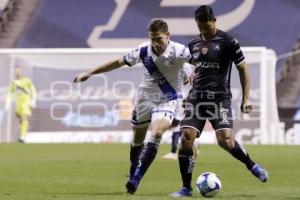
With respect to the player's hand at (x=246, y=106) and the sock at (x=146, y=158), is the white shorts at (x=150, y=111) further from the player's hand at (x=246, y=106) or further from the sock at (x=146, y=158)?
the player's hand at (x=246, y=106)

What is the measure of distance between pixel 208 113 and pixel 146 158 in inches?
34.9

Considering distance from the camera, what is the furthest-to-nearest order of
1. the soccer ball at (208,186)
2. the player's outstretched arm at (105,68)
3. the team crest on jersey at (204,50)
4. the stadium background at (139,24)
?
1. the stadium background at (139,24)
2. the team crest on jersey at (204,50)
3. the player's outstretched arm at (105,68)
4. the soccer ball at (208,186)

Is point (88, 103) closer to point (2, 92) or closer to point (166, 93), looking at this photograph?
point (2, 92)

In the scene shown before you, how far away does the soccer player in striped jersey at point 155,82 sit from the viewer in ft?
31.1

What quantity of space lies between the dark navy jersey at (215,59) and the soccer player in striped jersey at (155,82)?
0.22 meters

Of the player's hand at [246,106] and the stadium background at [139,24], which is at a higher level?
the stadium background at [139,24]

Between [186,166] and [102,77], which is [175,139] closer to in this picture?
[186,166]

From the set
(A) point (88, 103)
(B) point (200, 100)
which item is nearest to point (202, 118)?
(B) point (200, 100)

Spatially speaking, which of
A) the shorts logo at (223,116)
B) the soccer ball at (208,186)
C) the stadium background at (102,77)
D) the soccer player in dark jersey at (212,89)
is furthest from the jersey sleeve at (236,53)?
the stadium background at (102,77)

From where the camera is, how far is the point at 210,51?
9.55 metres

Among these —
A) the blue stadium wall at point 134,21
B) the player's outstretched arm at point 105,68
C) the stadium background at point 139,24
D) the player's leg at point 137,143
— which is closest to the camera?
the player's outstretched arm at point 105,68

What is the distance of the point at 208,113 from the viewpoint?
966 centimetres

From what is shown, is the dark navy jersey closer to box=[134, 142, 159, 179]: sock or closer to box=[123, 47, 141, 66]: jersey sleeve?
box=[123, 47, 141, 66]: jersey sleeve

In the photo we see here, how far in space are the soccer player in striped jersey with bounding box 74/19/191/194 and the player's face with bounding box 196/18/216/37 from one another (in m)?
0.37
